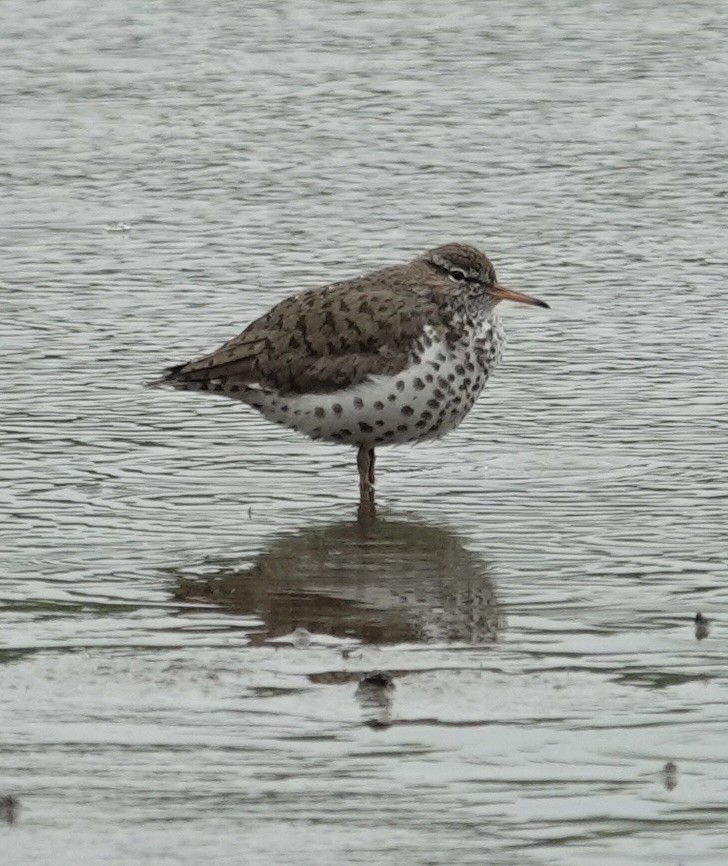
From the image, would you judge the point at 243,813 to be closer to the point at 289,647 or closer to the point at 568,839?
→ the point at 568,839

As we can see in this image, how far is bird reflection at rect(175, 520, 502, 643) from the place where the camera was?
750cm

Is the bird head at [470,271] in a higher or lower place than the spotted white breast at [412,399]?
higher

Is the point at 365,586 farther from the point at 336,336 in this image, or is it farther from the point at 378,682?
the point at 336,336

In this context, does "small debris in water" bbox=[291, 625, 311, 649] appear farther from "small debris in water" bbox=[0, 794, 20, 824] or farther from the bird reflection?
"small debris in water" bbox=[0, 794, 20, 824]

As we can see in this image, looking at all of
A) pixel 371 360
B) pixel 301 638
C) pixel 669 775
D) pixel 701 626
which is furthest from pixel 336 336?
pixel 669 775

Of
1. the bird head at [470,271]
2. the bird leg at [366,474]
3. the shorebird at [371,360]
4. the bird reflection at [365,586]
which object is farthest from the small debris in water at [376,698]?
the bird head at [470,271]

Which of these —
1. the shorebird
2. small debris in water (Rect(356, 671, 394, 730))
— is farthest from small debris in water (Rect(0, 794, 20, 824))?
the shorebird

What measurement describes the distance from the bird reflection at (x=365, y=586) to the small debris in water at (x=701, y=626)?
2.14ft

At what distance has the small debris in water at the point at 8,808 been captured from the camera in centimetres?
570

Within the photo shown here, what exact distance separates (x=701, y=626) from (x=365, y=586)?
1295mm

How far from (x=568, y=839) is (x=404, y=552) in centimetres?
302

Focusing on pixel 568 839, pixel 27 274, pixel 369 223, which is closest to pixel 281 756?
pixel 568 839

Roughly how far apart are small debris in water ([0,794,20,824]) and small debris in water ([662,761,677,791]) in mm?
1698

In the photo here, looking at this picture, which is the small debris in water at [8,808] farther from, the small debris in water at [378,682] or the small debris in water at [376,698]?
the small debris in water at [378,682]
